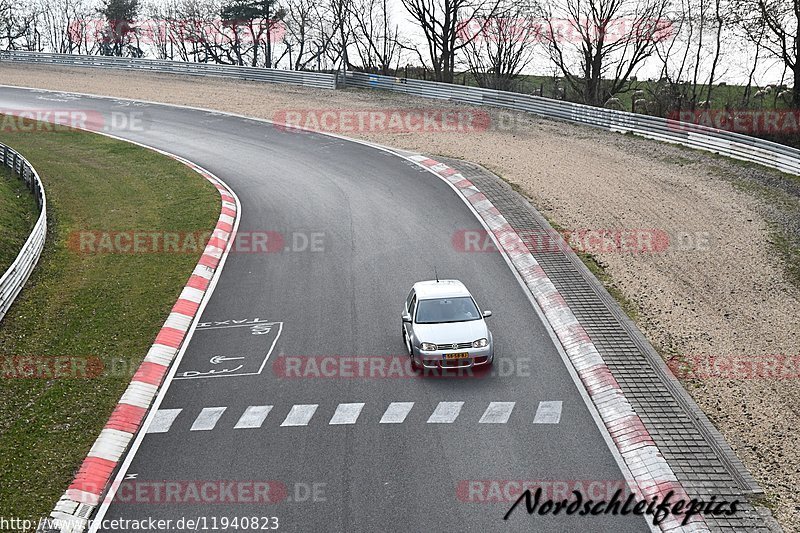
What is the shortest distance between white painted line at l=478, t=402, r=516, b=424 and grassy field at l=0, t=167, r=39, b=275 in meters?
13.3

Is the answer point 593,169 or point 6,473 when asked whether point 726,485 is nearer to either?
point 6,473

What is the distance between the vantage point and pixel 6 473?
11.3 metres

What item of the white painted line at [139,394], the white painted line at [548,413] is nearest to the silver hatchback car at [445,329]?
the white painted line at [548,413]

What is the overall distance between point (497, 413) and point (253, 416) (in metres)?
4.26

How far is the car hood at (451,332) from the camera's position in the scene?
47.5 ft

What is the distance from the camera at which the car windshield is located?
596 inches

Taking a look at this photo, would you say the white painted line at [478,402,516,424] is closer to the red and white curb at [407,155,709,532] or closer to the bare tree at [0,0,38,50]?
the red and white curb at [407,155,709,532]

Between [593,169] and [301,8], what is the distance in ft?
167

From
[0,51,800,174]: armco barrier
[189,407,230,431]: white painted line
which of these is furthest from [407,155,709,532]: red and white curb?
[0,51,800,174]: armco barrier

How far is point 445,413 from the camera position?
13133 mm

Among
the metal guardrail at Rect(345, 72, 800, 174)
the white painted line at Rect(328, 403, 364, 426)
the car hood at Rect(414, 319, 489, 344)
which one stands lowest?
the white painted line at Rect(328, 403, 364, 426)

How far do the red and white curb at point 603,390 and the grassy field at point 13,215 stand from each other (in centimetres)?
1345

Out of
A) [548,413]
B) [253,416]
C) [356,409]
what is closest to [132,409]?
[253,416]

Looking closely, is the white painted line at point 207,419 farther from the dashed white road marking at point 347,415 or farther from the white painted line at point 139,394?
the white painted line at point 139,394
